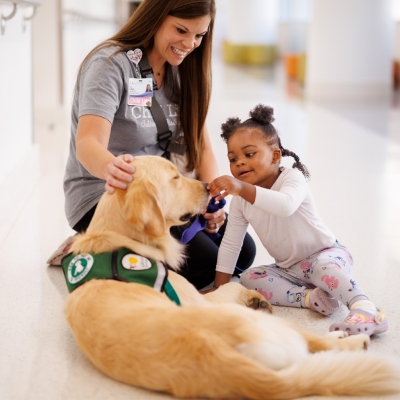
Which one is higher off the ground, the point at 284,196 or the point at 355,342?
the point at 284,196

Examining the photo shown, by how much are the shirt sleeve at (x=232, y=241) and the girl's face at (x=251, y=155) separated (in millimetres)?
142

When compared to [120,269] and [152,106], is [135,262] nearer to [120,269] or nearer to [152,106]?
[120,269]

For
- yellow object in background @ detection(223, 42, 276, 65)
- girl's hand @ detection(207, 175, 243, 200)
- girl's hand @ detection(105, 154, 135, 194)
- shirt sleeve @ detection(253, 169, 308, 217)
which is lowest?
shirt sleeve @ detection(253, 169, 308, 217)

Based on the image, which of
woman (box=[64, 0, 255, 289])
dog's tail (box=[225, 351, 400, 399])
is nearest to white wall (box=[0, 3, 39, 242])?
woman (box=[64, 0, 255, 289])

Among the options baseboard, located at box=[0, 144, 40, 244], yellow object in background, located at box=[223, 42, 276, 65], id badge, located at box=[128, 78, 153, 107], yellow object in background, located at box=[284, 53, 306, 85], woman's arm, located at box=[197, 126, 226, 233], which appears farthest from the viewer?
yellow object in background, located at box=[223, 42, 276, 65]

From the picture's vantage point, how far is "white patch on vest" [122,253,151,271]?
1.99 meters

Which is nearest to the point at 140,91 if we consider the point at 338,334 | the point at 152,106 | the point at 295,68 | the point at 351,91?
the point at 152,106

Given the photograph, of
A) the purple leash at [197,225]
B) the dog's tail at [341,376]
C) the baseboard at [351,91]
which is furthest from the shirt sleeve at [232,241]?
the baseboard at [351,91]

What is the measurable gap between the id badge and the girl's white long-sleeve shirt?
0.54 m

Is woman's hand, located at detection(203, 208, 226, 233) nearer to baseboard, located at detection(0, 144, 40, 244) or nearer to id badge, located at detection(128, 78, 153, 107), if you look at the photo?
id badge, located at detection(128, 78, 153, 107)

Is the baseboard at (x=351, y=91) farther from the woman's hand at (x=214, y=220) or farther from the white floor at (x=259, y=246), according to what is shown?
the woman's hand at (x=214, y=220)

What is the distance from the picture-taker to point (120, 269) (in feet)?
6.48

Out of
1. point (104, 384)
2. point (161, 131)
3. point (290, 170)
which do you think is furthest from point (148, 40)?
point (104, 384)

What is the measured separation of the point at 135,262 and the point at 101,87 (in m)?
0.78
